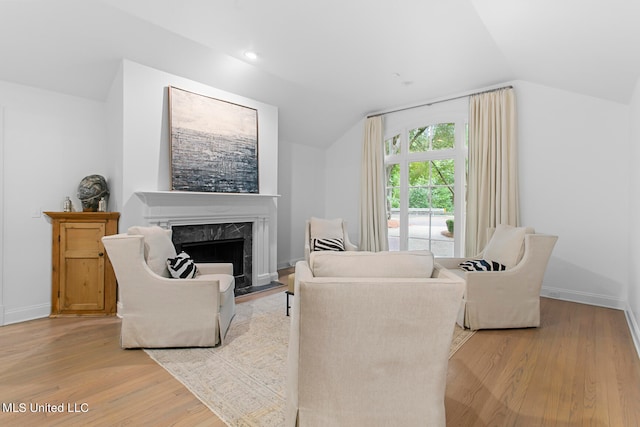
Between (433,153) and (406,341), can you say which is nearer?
(406,341)

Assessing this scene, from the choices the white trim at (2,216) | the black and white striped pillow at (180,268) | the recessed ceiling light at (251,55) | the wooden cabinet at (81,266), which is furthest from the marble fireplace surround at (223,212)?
the recessed ceiling light at (251,55)

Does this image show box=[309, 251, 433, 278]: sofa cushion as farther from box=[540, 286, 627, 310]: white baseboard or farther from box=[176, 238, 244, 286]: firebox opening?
box=[540, 286, 627, 310]: white baseboard

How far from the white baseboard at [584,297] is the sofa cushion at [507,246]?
126 centimetres

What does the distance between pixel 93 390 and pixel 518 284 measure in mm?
3443

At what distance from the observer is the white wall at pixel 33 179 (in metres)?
3.13

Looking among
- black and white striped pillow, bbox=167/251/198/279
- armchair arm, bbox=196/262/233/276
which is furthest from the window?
black and white striped pillow, bbox=167/251/198/279

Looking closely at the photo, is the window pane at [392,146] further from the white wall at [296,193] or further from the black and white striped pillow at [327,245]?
the black and white striped pillow at [327,245]

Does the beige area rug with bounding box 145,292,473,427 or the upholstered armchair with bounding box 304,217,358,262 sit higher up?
the upholstered armchair with bounding box 304,217,358,262

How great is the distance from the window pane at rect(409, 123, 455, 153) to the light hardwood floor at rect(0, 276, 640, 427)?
300 cm

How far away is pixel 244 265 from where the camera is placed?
4555 mm

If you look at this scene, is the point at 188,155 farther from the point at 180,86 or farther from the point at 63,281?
the point at 63,281

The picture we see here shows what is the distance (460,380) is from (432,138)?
3.94 metres

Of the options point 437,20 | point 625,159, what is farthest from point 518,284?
point 437,20

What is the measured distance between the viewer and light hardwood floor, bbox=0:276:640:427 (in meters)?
1.78
